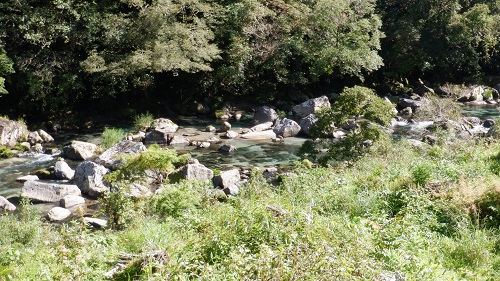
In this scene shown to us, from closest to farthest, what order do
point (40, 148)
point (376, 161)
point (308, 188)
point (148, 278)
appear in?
1. point (148, 278)
2. point (308, 188)
3. point (376, 161)
4. point (40, 148)

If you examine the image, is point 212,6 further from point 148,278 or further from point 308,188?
point 148,278

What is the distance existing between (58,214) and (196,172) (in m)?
4.24

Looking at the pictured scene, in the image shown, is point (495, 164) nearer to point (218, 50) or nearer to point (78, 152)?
point (78, 152)

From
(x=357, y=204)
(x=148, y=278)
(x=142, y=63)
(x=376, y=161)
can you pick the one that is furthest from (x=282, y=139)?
(x=148, y=278)

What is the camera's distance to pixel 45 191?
42.8ft

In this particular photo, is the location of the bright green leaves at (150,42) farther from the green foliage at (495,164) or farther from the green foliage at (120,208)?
the green foliage at (495,164)

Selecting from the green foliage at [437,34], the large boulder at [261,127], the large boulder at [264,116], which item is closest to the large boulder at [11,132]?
the large boulder at [261,127]

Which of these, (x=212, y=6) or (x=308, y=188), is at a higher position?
(x=212, y=6)

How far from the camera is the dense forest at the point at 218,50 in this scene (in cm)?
2300

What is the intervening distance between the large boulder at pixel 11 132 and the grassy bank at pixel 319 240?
12767 mm

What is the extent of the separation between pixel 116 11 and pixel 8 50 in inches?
242

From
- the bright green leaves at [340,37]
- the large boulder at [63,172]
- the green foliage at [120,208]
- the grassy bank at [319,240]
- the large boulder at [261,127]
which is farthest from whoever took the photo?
the bright green leaves at [340,37]

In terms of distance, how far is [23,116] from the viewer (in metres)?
24.4

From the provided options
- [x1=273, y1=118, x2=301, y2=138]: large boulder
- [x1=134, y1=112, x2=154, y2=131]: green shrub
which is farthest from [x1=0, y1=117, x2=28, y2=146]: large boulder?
[x1=273, y1=118, x2=301, y2=138]: large boulder
